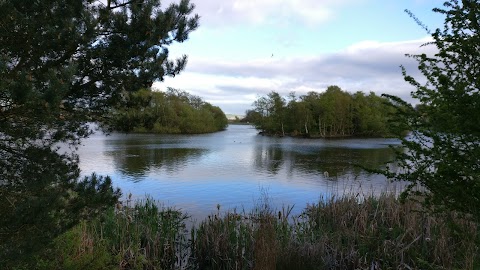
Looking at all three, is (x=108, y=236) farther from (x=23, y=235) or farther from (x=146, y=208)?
(x=23, y=235)

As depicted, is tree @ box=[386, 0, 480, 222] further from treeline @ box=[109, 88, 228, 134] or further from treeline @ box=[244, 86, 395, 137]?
treeline @ box=[244, 86, 395, 137]

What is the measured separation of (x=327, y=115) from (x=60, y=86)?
69955 mm

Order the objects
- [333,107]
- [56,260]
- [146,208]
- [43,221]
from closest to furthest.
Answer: [43,221]
[56,260]
[146,208]
[333,107]

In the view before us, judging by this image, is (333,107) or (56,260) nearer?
(56,260)

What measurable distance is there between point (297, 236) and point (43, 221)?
16.3ft

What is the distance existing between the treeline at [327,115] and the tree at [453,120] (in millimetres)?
67209

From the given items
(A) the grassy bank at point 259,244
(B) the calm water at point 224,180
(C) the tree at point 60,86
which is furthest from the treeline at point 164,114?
(B) the calm water at point 224,180

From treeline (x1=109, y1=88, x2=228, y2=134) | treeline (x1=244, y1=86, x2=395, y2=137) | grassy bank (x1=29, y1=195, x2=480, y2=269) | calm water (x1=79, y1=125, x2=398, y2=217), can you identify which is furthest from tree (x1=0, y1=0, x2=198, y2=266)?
treeline (x1=244, y1=86, x2=395, y2=137)

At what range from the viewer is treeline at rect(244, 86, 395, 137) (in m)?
71.8

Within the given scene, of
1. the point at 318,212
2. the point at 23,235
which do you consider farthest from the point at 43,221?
the point at 318,212

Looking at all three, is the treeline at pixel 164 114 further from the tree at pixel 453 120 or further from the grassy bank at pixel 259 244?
the tree at pixel 453 120

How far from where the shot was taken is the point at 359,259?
269 inches

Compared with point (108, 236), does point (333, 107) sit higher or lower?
higher

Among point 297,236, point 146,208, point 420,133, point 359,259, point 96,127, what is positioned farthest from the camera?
point 146,208
